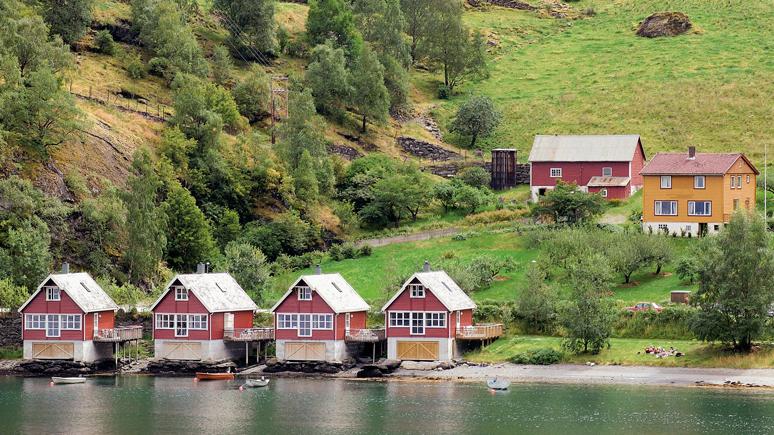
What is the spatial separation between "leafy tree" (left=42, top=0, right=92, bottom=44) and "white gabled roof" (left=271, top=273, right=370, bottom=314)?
199ft

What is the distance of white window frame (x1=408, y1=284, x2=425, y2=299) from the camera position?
104m

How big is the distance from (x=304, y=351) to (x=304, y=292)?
13.2ft

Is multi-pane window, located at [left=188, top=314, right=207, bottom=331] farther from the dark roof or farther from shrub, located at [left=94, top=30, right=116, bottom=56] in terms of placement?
shrub, located at [left=94, top=30, right=116, bottom=56]

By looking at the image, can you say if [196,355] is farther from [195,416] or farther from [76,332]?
[195,416]

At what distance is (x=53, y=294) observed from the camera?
107m

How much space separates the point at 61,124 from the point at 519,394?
180 feet

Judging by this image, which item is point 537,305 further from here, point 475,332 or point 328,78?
point 328,78

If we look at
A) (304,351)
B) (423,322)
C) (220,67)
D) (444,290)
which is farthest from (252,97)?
(423,322)

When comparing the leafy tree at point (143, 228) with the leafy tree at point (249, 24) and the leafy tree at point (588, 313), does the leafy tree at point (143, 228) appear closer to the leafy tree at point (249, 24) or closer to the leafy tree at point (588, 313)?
the leafy tree at point (588, 313)

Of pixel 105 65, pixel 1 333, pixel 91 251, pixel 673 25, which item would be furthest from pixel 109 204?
pixel 673 25

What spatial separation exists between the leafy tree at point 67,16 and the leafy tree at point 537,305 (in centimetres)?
6944

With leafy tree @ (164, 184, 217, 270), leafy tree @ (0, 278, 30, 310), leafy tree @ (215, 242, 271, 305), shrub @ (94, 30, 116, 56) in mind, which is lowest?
leafy tree @ (0, 278, 30, 310)

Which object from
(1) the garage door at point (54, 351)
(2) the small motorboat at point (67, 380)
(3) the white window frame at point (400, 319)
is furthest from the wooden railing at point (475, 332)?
(1) the garage door at point (54, 351)

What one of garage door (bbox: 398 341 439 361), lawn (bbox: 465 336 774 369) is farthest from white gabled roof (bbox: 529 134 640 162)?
garage door (bbox: 398 341 439 361)
